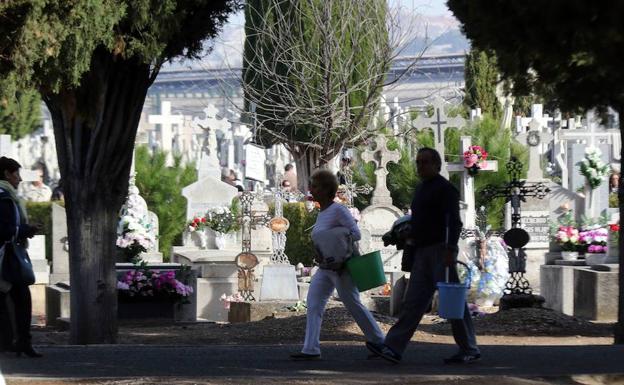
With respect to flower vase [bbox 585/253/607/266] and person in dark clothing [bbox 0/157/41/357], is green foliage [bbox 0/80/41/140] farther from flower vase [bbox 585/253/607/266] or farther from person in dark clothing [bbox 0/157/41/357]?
person in dark clothing [bbox 0/157/41/357]

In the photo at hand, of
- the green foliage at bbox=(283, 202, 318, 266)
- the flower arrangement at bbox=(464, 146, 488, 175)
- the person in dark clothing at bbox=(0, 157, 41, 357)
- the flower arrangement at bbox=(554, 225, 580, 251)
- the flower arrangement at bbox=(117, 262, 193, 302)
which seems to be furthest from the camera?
the green foliage at bbox=(283, 202, 318, 266)

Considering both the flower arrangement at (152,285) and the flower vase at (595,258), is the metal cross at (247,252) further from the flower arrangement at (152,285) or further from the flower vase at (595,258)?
the flower vase at (595,258)

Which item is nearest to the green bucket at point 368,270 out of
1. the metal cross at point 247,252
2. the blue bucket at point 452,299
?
the blue bucket at point 452,299

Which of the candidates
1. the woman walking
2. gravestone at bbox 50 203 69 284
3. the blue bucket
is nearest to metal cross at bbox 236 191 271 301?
gravestone at bbox 50 203 69 284

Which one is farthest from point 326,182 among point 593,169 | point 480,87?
point 480,87

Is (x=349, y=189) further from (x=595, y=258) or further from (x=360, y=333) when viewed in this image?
(x=360, y=333)

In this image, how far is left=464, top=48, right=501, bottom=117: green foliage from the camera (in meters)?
49.1

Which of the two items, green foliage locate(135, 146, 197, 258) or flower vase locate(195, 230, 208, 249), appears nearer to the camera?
flower vase locate(195, 230, 208, 249)

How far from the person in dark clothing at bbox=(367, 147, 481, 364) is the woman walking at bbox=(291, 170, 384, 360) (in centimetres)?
29

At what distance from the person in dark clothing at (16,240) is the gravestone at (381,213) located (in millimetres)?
12873

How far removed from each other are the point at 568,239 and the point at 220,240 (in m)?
6.51

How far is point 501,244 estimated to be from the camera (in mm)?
20672

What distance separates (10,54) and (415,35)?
61.3 ft

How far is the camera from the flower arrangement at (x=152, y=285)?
17.0 metres
